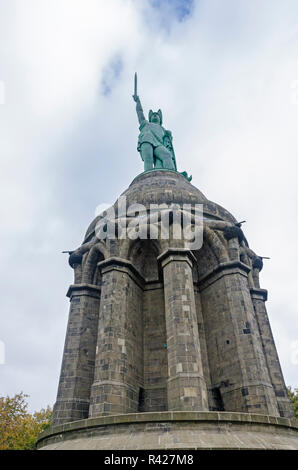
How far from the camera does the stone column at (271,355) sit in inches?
474

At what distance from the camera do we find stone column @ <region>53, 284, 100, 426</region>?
11523 millimetres

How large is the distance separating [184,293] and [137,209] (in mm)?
5471

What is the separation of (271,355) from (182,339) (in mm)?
5951

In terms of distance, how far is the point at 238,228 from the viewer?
13984mm

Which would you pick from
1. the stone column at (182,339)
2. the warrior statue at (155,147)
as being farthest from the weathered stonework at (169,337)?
the warrior statue at (155,147)

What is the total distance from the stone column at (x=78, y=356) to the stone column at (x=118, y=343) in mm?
2102

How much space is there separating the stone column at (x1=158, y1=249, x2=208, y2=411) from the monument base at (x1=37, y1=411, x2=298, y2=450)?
1150 millimetres

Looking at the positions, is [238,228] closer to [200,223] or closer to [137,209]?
[200,223]

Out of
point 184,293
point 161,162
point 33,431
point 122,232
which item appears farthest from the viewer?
point 33,431

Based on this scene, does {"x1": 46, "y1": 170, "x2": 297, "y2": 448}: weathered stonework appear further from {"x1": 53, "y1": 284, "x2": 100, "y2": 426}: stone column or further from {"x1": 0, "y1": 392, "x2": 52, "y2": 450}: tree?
{"x1": 0, "y1": 392, "x2": 52, "y2": 450}: tree

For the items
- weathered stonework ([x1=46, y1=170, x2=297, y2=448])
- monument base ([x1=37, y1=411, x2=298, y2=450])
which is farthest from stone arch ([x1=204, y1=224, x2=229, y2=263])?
monument base ([x1=37, y1=411, x2=298, y2=450])

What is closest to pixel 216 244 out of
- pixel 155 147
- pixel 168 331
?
pixel 168 331
